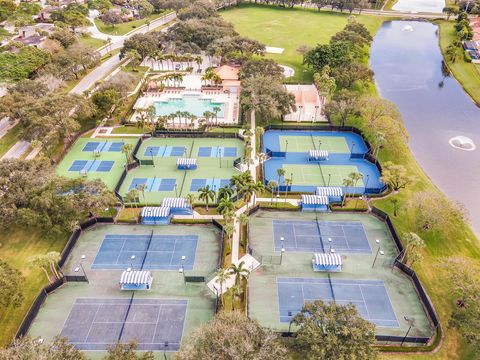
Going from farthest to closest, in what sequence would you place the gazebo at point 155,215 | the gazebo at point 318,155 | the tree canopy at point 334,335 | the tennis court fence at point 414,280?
the gazebo at point 318,155, the gazebo at point 155,215, the tennis court fence at point 414,280, the tree canopy at point 334,335

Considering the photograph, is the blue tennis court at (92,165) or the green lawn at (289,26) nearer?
the blue tennis court at (92,165)

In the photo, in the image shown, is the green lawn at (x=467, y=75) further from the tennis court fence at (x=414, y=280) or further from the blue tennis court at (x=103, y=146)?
the blue tennis court at (x=103, y=146)

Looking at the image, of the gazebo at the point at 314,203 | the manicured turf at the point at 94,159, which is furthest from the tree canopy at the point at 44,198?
the gazebo at the point at 314,203

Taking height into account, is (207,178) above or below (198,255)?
above

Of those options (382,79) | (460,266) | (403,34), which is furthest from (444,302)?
(403,34)

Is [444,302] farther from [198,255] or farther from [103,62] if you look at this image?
[103,62]

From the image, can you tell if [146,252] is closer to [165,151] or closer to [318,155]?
[165,151]

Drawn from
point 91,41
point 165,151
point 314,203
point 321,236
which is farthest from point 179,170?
point 91,41

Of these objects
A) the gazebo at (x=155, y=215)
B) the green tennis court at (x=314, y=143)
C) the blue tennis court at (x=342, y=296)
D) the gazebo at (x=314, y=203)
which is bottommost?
the blue tennis court at (x=342, y=296)
